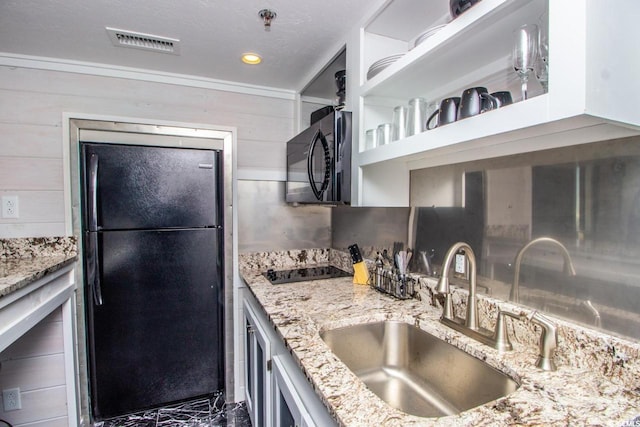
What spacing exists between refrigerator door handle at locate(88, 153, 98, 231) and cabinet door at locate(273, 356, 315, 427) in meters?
1.40

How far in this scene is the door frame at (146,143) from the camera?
1.90 m

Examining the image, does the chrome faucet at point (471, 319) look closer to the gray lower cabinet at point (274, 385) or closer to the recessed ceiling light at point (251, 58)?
the gray lower cabinet at point (274, 385)

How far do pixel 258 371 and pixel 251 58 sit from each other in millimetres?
1703

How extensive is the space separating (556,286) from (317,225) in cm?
167

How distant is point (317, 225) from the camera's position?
2.46 meters

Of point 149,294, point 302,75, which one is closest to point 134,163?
point 149,294

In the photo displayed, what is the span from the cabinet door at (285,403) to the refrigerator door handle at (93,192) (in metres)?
1.40

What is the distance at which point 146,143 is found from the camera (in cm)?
206

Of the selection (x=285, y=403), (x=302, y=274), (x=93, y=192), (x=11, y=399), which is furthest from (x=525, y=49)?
(x=11, y=399)

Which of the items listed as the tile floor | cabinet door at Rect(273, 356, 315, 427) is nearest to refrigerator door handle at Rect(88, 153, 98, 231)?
the tile floor

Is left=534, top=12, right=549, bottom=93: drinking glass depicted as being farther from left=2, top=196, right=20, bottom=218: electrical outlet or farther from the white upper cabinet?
left=2, top=196, right=20, bottom=218: electrical outlet

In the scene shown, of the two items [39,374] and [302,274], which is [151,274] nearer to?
[39,374]

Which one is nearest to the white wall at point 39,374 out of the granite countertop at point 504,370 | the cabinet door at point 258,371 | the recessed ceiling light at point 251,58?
the cabinet door at point 258,371

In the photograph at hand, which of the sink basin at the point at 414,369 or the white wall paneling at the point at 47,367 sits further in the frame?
the white wall paneling at the point at 47,367
